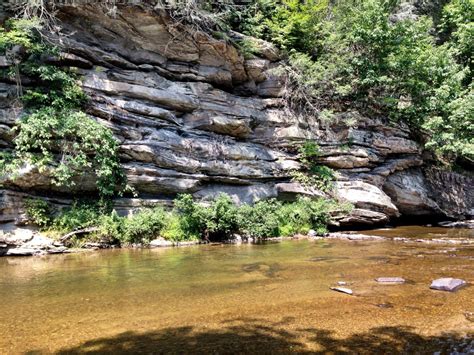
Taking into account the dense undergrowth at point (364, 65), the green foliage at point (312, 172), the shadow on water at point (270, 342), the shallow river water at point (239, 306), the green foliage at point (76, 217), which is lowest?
the shadow on water at point (270, 342)

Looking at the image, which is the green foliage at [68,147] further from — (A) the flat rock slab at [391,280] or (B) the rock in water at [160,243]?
(A) the flat rock slab at [391,280]

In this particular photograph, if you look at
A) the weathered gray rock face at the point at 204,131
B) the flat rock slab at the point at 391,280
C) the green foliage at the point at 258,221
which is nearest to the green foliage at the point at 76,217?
the weathered gray rock face at the point at 204,131

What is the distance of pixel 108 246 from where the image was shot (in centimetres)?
1323

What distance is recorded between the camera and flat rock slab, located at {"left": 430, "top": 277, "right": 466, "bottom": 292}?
20.5 feet

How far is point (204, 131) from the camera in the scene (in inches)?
679

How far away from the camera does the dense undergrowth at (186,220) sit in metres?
13.2

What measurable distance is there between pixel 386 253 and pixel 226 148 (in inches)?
348

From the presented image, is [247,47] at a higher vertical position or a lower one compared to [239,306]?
higher

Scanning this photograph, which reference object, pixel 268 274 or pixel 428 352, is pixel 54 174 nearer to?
pixel 268 274

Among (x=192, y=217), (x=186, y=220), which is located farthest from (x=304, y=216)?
(x=186, y=220)

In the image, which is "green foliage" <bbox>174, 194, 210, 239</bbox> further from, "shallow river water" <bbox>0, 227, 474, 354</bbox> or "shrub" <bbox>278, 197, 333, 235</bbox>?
"shallow river water" <bbox>0, 227, 474, 354</bbox>

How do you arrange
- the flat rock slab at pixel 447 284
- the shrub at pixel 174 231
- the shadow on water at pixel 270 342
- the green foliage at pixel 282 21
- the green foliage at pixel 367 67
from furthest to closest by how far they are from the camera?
the green foliage at pixel 282 21, the green foliage at pixel 367 67, the shrub at pixel 174 231, the flat rock slab at pixel 447 284, the shadow on water at pixel 270 342

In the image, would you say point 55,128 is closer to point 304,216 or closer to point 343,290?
point 304,216

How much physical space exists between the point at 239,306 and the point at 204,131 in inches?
480
